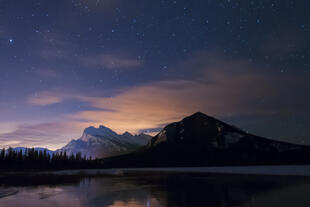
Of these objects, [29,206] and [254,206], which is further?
[29,206]

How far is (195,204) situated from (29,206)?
60.4 ft

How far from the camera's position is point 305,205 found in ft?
89.3

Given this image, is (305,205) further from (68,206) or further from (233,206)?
(68,206)

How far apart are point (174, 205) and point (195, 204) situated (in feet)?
7.84

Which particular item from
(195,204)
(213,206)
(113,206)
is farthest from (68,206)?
(213,206)

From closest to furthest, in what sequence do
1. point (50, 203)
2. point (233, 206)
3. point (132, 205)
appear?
point (233, 206) < point (132, 205) < point (50, 203)

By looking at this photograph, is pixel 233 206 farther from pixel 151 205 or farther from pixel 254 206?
pixel 151 205

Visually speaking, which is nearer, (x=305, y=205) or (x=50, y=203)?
(x=305, y=205)

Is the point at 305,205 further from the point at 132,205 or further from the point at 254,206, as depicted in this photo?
the point at 132,205

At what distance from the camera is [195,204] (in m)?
27.8

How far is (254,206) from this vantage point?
1038 inches

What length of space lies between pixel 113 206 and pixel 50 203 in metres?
8.76

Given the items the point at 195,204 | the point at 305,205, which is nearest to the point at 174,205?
the point at 195,204

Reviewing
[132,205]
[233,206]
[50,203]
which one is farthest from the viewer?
[50,203]
